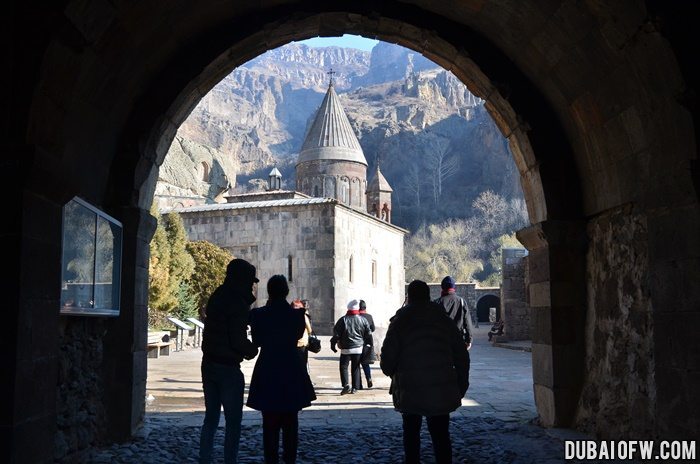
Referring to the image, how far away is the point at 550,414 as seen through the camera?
700 centimetres

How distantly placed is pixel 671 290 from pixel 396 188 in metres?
74.1

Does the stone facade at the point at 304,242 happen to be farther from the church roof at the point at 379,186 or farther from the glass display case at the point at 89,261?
the glass display case at the point at 89,261

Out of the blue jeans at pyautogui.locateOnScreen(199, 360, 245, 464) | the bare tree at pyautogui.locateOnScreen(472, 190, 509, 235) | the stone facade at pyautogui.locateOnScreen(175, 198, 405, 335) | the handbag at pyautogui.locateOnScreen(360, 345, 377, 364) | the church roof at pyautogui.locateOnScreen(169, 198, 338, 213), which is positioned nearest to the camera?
the blue jeans at pyautogui.locateOnScreen(199, 360, 245, 464)

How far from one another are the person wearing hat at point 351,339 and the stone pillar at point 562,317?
11.8 feet

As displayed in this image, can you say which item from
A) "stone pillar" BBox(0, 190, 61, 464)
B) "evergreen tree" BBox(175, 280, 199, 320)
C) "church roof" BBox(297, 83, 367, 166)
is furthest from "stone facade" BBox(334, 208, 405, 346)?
"stone pillar" BBox(0, 190, 61, 464)

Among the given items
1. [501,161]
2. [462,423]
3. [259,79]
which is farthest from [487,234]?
[259,79]

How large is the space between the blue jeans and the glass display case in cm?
122

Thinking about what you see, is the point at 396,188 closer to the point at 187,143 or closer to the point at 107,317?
the point at 187,143

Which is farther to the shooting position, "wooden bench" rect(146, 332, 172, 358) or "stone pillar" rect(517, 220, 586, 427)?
"wooden bench" rect(146, 332, 172, 358)

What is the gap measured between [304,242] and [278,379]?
22787mm

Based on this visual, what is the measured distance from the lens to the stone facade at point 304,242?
2673 centimetres

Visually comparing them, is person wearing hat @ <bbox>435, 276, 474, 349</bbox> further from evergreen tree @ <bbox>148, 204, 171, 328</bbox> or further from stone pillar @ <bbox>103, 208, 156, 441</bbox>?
evergreen tree @ <bbox>148, 204, 171, 328</bbox>

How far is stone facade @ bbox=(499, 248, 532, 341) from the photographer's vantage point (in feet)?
67.9

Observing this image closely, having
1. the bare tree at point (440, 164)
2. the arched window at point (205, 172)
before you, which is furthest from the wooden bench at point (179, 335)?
the bare tree at point (440, 164)
